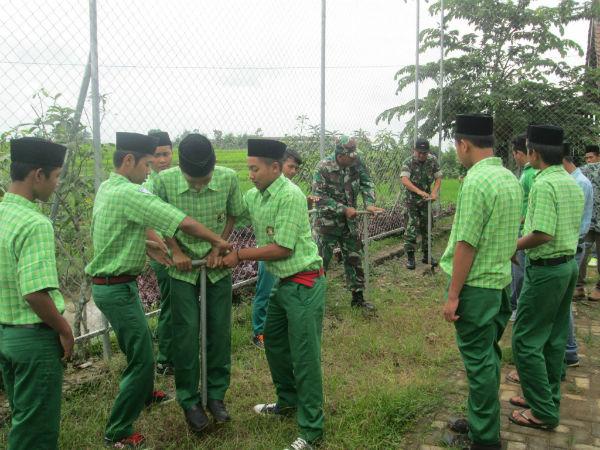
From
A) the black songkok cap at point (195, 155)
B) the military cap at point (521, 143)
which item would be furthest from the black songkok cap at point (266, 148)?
the military cap at point (521, 143)

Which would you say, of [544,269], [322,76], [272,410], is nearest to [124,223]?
[272,410]

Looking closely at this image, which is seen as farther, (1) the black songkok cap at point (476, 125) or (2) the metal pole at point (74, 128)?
(2) the metal pole at point (74, 128)

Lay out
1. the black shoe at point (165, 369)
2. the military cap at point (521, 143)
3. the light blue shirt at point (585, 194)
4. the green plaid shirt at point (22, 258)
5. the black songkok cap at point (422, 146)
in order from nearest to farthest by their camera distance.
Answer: the green plaid shirt at point (22, 258), the black shoe at point (165, 369), the military cap at point (521, 143), the light blue shirt at point (585, 194), the black songkok cap at point (422, 146)

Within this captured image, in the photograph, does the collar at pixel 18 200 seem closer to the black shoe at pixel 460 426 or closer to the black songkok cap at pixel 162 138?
the black songkok cap at pixel 162 138

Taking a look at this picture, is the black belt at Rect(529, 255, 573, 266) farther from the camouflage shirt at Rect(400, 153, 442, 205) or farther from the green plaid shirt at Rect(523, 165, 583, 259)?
the camouflage shirt at Rect(400, 153, 442, 205)

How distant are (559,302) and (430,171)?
14.7 ft

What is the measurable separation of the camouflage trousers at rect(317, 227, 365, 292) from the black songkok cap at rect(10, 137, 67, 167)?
3661mm

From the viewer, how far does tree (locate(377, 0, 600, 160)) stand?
11.3 meters

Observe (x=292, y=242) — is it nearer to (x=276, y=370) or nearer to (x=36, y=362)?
(x=276, y=370)

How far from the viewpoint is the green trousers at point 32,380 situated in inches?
88.1

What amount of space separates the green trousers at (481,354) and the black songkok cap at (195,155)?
1.57 metres

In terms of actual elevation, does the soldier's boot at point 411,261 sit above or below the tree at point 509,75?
below

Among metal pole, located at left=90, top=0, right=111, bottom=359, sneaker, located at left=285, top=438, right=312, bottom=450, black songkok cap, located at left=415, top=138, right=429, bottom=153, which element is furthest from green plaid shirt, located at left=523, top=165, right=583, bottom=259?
black songkok cap, located at left=415, top=138, right=429, bottom=153

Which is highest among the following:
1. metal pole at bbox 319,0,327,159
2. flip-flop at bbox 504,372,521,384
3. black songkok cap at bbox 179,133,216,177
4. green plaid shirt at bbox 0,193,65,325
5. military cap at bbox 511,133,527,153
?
metal pole at bbox 319,0,327,159
